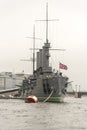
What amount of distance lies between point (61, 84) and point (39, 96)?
5.60m

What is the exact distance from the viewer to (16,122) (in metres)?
47.8

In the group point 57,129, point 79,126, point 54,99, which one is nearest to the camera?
point 57,129

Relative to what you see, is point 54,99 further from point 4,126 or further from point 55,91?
point 4,126

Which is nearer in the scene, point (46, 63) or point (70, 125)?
point (70, 125)

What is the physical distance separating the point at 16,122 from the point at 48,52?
78.7m

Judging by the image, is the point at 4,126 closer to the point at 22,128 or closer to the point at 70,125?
the point at 22,128

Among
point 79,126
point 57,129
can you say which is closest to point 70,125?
point 79,126

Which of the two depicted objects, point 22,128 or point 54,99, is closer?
point 22,128

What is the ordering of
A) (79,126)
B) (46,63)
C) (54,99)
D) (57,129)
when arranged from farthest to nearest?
(46,63) → (54,99) → (79,126) → (57,129)

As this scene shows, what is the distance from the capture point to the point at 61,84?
117250mm

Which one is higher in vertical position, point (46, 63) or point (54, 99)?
point (46, 63)

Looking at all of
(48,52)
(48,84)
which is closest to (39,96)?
(48,84)

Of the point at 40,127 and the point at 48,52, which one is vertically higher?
the point at 48,52

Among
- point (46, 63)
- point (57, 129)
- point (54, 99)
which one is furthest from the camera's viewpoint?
point (46, 63)
